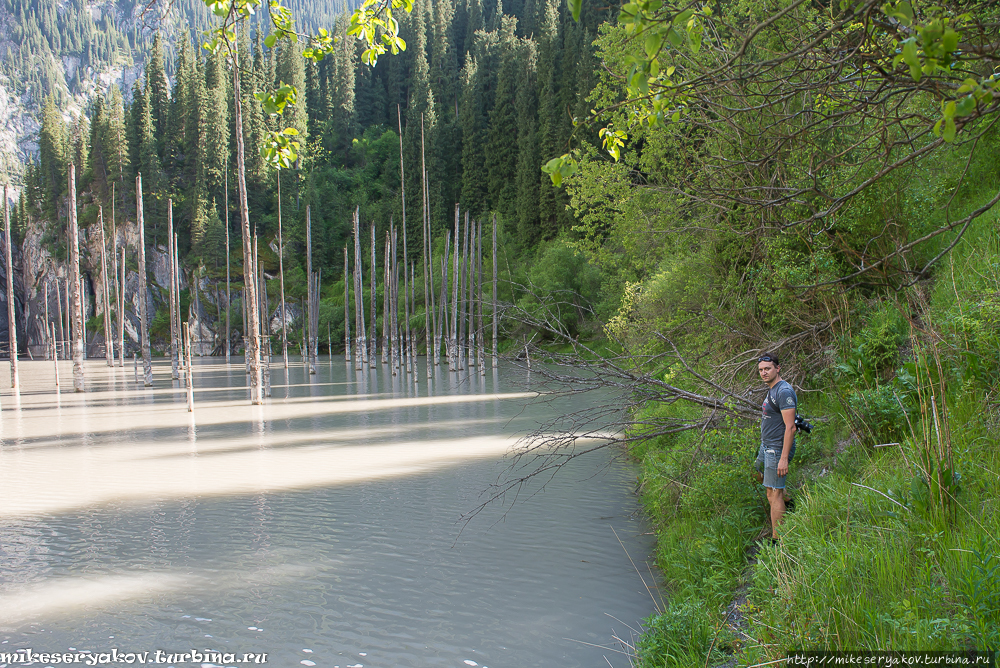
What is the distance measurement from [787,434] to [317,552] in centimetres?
519

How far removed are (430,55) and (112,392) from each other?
84.7 meters

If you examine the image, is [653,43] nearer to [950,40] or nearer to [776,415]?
[950,40]

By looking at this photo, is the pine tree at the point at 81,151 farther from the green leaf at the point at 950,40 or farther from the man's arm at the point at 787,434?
the green leaf at the point at 950,40

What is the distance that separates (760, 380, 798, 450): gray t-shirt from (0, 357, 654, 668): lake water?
192 cm

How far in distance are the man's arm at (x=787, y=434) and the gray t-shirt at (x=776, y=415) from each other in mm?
69

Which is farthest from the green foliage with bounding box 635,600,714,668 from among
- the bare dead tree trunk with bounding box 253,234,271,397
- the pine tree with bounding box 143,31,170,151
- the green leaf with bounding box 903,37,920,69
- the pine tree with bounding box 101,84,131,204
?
the pine tree with bounding box 143,31,170,151

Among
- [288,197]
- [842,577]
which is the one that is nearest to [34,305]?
[288,197]

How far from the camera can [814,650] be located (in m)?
3.33

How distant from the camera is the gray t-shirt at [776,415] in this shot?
5.25m

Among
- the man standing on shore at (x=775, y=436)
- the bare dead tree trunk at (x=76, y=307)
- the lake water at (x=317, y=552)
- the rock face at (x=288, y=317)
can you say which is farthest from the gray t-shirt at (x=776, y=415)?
the rock face at (x=288, y=317)

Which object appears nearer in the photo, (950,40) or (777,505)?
(950,40)

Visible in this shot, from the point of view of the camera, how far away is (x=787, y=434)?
516 cm

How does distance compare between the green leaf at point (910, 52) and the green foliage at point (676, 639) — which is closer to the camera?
the green leaf at point (910, 52)

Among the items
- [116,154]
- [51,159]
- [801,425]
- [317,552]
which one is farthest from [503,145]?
[801,425]
